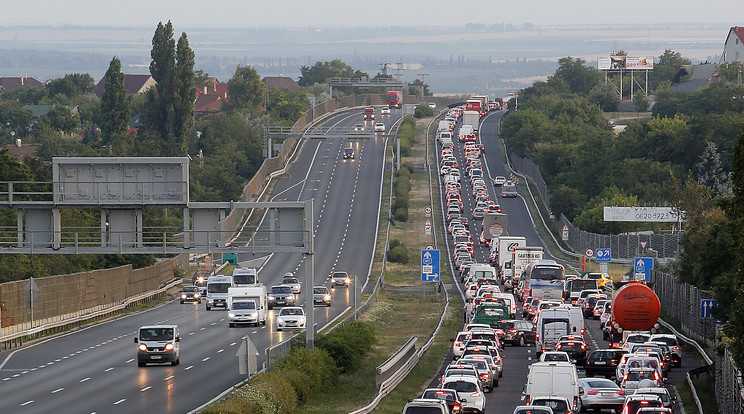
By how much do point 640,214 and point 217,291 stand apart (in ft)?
144

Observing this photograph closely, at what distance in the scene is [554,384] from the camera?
36.7 metres

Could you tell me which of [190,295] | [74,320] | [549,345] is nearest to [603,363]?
[549,345]

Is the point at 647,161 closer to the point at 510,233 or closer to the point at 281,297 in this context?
the point at 510,233

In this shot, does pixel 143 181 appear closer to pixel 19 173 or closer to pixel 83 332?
pixel 83 332

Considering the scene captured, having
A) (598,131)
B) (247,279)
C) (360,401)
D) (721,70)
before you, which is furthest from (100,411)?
(721,70)

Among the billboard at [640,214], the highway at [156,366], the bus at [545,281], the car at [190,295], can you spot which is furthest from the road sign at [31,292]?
the billboard at [640,214]

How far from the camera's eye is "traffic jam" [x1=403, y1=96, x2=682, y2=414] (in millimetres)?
36375

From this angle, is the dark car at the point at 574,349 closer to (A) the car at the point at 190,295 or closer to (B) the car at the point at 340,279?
(A) the car at the point at 190,295

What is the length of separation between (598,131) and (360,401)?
133m

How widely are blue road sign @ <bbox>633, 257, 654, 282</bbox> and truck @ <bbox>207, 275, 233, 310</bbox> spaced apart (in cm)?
2301

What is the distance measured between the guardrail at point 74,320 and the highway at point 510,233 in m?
19.5

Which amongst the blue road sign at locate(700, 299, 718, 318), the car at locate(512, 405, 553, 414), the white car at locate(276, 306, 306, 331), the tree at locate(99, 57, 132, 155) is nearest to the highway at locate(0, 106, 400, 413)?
the white car at locate(276, 306, 306, 331)

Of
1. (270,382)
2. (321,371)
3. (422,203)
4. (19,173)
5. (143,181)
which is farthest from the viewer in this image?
(422,203)

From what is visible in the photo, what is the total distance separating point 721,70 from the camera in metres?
192
